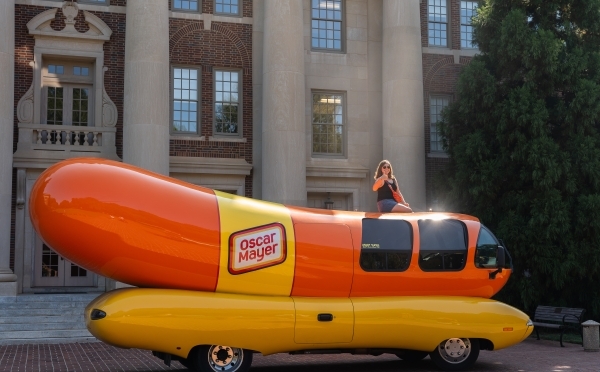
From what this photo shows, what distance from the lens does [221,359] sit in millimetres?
11938

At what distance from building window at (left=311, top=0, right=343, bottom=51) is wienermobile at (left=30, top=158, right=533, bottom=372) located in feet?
40.2

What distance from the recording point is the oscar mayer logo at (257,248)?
11844mm

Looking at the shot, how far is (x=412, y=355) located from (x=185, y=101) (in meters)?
11.7

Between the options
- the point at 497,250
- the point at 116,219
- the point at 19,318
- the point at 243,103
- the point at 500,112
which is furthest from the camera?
the point at 243,103

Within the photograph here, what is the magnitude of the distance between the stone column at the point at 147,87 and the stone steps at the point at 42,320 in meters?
3.85

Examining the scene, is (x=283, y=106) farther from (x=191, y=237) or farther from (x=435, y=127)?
(x=191, y=237)

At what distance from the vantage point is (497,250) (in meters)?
13.3

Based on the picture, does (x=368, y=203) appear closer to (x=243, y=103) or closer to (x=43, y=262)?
(x=243, y=103)

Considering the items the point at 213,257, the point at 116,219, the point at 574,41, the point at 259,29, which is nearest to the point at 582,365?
the point at 213,257

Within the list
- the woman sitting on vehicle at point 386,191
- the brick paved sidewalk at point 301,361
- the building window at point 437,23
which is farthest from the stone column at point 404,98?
the woman sitting on vehicle at point 386,191

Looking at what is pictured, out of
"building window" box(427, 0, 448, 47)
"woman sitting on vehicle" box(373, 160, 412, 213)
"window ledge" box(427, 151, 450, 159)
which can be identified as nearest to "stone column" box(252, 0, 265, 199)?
"window ledge" box(427, 151, 450, 159)

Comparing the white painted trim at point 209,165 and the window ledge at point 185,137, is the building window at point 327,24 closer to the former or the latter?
the white painted trim at point 209,165

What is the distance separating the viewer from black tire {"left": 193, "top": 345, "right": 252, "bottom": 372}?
11766 mm

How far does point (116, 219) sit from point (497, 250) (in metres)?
5.97
